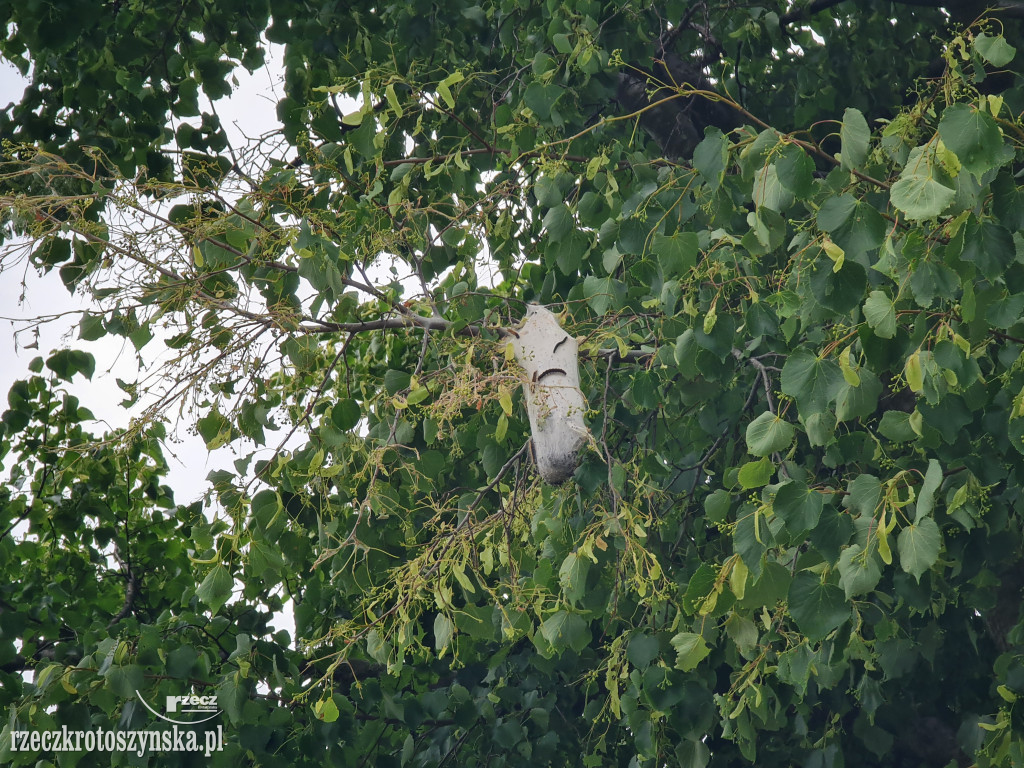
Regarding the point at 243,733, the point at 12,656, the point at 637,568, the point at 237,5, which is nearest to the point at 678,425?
the point at 637,568

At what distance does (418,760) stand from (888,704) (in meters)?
1.94

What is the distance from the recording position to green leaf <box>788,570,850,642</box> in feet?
7.48

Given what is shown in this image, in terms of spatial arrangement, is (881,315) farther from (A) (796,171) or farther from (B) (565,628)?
(B) (565,628)

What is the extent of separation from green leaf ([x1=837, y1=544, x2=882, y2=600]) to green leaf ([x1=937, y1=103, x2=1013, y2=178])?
0.84 meters

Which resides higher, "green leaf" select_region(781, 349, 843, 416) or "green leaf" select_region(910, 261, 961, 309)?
"green leaf" select_region(910, 261, 961, 309)

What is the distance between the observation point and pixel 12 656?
3779 mm

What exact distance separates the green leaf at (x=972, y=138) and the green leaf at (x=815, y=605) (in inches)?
37.8

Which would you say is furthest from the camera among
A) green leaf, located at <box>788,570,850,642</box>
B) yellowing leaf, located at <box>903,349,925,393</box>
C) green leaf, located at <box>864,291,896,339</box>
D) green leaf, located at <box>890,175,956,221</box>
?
green leaf, located at <box>788,570,850,642</box>

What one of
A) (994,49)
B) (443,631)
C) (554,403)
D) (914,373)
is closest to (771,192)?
(914,373)

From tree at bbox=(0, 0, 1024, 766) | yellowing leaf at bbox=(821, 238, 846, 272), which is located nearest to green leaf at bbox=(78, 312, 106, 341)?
tree at bbox=(0, 0, 1024, 766)

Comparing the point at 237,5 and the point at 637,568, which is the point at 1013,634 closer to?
the point at 637,568

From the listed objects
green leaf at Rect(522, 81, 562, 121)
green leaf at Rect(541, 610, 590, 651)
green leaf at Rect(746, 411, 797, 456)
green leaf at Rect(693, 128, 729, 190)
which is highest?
green leaf at Rect(522, 81, 562, 121)

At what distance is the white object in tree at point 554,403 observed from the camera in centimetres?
261

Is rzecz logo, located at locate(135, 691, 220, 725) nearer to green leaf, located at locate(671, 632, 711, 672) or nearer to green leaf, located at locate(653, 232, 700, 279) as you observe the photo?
green leaf, located at locate(671, 632, 711, 672)
